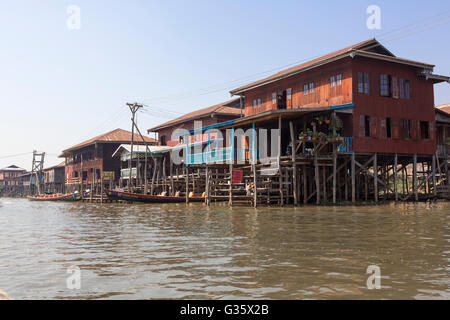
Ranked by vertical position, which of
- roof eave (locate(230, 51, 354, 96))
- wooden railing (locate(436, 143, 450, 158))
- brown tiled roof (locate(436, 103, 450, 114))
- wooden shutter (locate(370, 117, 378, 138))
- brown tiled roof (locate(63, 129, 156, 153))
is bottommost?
wooden railing (locate(436, 143, 450, 158))

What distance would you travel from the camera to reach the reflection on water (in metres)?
5.86

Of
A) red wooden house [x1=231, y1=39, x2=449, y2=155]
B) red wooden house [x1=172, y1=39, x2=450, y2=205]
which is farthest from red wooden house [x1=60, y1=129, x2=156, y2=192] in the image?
red wooden house [x1=231, y1=39, x2=449, y2=155]

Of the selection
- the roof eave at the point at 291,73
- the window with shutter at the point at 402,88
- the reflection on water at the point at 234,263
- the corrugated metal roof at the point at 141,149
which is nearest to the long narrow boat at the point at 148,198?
the corrugated metal roof at the point at 141,149

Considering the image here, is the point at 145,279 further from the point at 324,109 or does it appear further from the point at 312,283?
the point at 324,109

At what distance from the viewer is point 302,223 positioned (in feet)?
48.2

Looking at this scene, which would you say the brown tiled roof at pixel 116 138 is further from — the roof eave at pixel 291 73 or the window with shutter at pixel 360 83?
the window with shutter at pixel 360 83

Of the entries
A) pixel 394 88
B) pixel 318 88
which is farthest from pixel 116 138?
pixel 394 88

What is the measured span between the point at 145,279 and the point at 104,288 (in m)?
0.70

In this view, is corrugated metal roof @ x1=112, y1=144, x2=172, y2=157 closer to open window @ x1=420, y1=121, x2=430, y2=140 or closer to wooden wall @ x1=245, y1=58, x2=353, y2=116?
wooden wall @ x1=245, y1=58, x2=353, y2=116

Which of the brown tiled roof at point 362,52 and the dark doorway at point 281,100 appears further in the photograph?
the dark doorway at point 281,100

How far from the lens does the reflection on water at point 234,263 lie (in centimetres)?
586

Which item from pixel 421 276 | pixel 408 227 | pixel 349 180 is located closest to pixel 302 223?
pixel 408 227

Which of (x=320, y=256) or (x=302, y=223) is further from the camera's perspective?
(x=302, y=223)
